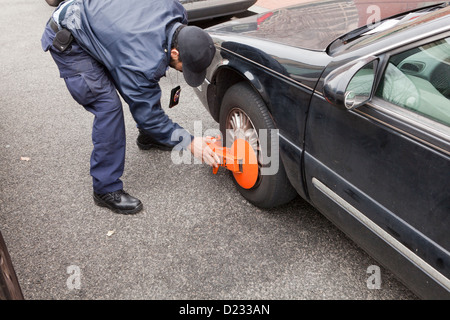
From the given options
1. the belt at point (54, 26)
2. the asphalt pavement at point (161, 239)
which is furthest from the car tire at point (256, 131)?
the belt at point (54, 26)

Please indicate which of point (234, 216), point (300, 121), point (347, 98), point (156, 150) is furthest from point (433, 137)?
point (156, 150)

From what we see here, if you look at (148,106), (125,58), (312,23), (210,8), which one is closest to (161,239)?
(148,106)

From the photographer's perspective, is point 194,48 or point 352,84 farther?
point 194,48

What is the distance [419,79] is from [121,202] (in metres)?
1.89

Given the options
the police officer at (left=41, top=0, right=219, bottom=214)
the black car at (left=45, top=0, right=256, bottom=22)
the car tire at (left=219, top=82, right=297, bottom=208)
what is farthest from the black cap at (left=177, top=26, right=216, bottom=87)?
the black car at (left=45, top=0, right=256, bottom=22)

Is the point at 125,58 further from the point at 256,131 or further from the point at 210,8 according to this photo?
the point at 210,8

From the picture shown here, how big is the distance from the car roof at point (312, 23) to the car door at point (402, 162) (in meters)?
0.43

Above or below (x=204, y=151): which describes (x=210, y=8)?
above

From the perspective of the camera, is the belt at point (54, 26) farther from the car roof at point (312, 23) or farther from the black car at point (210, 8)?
the black car at point (210, 8)

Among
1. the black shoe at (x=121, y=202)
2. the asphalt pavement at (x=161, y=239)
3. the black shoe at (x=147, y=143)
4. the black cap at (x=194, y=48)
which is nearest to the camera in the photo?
the black cap at (x=194, y=48)

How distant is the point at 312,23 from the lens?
2.26m

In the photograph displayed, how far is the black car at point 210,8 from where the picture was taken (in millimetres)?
4930

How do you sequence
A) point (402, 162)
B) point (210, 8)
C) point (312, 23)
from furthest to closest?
point (210, 8), point (312, 23), point (402, 162)

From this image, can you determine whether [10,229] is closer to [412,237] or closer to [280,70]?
[280,70]
